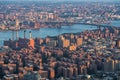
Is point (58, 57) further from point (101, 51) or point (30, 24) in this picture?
point (30, 24)

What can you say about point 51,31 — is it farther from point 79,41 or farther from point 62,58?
point 62,58

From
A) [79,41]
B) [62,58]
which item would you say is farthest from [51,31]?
[62,58]

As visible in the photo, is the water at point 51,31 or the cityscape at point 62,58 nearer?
the cityscape at point 62,58

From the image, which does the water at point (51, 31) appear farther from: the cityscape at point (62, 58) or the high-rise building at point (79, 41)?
the high-rise building at point (79, 41)

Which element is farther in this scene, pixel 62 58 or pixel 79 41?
pixel 79 41

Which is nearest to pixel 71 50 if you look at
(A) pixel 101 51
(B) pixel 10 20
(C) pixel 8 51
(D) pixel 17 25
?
(A) pixel 101 51

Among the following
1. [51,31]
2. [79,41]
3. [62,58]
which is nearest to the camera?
[62,58]

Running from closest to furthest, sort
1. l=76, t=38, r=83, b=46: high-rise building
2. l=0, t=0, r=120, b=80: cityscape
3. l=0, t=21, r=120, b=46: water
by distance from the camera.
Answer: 1. l=0, t=0, r=120, b=80: cityscape
2. l=76, t=38, r=83, b=46: high-rise building
3. l=0, t=21, r=120, b=46: water

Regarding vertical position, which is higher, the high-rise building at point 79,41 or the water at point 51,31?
the high-rise building at point 79,41

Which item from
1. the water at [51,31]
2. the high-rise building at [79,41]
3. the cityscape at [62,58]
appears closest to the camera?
the cityscape at [62,58]

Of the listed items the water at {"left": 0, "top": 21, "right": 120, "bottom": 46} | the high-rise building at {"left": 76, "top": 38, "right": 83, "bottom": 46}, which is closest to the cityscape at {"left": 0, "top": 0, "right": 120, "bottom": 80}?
the high-rise building at {"left": 76, "top": 38, "right": 83, "bottom": 46}

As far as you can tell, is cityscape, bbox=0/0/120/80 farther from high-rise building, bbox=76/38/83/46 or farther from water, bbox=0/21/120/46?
water, bbox=0/21/120/46

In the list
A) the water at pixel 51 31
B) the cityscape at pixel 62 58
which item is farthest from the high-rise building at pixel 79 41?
the water at pixel 51 31
